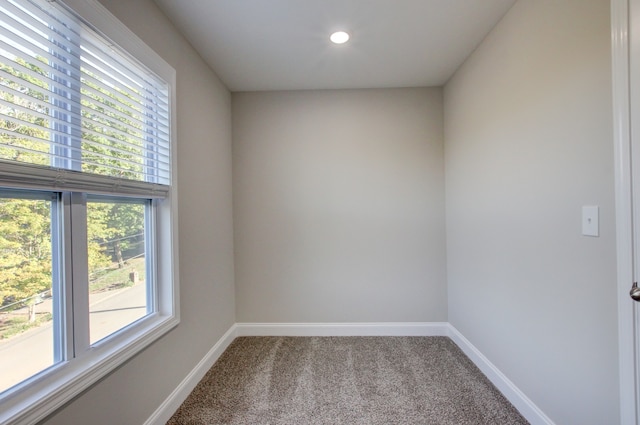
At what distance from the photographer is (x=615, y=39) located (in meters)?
1.10

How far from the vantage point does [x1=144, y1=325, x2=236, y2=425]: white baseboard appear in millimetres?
1659

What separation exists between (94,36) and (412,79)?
2.40m

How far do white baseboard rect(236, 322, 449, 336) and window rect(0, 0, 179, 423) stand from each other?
135 centimetres

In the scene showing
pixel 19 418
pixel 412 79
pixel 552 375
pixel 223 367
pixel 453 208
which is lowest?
pixel 223 367

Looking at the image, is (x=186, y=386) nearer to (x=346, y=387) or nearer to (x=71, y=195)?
(x=346, y=387)

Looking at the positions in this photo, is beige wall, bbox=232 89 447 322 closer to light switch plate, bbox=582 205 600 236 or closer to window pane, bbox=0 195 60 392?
light switch plate, bbox=582 205 600 236

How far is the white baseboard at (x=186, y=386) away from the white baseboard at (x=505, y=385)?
2.13m

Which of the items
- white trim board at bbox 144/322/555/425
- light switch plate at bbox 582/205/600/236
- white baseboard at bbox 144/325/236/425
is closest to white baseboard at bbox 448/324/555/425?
white trim board at bbox 144/322/555/425

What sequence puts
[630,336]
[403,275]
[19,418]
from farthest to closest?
[403,275]
[630,336]
[19,418]

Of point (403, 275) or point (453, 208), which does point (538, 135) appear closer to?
point (453, 208)

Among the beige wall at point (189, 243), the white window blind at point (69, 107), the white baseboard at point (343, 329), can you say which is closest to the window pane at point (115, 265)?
the white window blind at point (69, 107)

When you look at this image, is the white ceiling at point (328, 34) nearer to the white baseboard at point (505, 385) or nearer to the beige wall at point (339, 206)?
the beige wall at point (339, 206)

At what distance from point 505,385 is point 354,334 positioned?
1321mm

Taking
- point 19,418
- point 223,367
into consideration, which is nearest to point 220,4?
point 19,418
